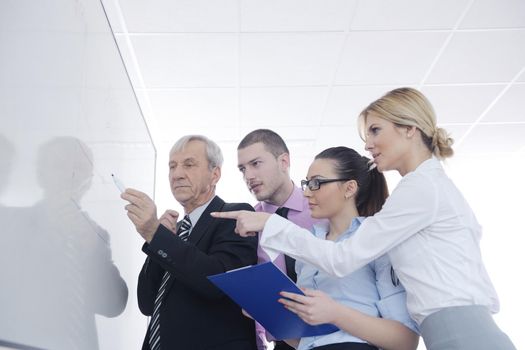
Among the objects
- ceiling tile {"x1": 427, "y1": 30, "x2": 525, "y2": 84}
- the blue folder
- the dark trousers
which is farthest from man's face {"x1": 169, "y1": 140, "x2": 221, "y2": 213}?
ceiling tile {"x1": 427, "y1": 30, "x2": 525, "y2": 84}

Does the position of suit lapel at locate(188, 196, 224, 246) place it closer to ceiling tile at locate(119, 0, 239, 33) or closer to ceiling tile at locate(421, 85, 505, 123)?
ceiling tile at locate(119, 0, 239, 33)

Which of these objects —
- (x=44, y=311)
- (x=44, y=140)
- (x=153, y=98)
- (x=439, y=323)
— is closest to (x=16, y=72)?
(x=44, y=140)

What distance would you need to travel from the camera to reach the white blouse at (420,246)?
1179 mm

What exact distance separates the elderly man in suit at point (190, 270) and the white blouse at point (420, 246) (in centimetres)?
25

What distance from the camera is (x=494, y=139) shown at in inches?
174

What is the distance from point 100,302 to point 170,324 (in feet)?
0.79

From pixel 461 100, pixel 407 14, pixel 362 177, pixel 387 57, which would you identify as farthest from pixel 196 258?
pixel 461 100

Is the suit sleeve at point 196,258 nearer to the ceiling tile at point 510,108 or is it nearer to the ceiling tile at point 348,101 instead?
the ceiling tile at point 348,101

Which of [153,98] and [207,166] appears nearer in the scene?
[207,166]

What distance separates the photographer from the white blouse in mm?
1179

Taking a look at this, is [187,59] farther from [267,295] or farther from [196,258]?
[267,295]

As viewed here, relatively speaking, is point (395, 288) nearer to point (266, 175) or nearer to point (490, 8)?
point (266, 175)

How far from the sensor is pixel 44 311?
3.60 ft

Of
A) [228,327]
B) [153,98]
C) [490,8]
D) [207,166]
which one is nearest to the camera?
[228,327]
